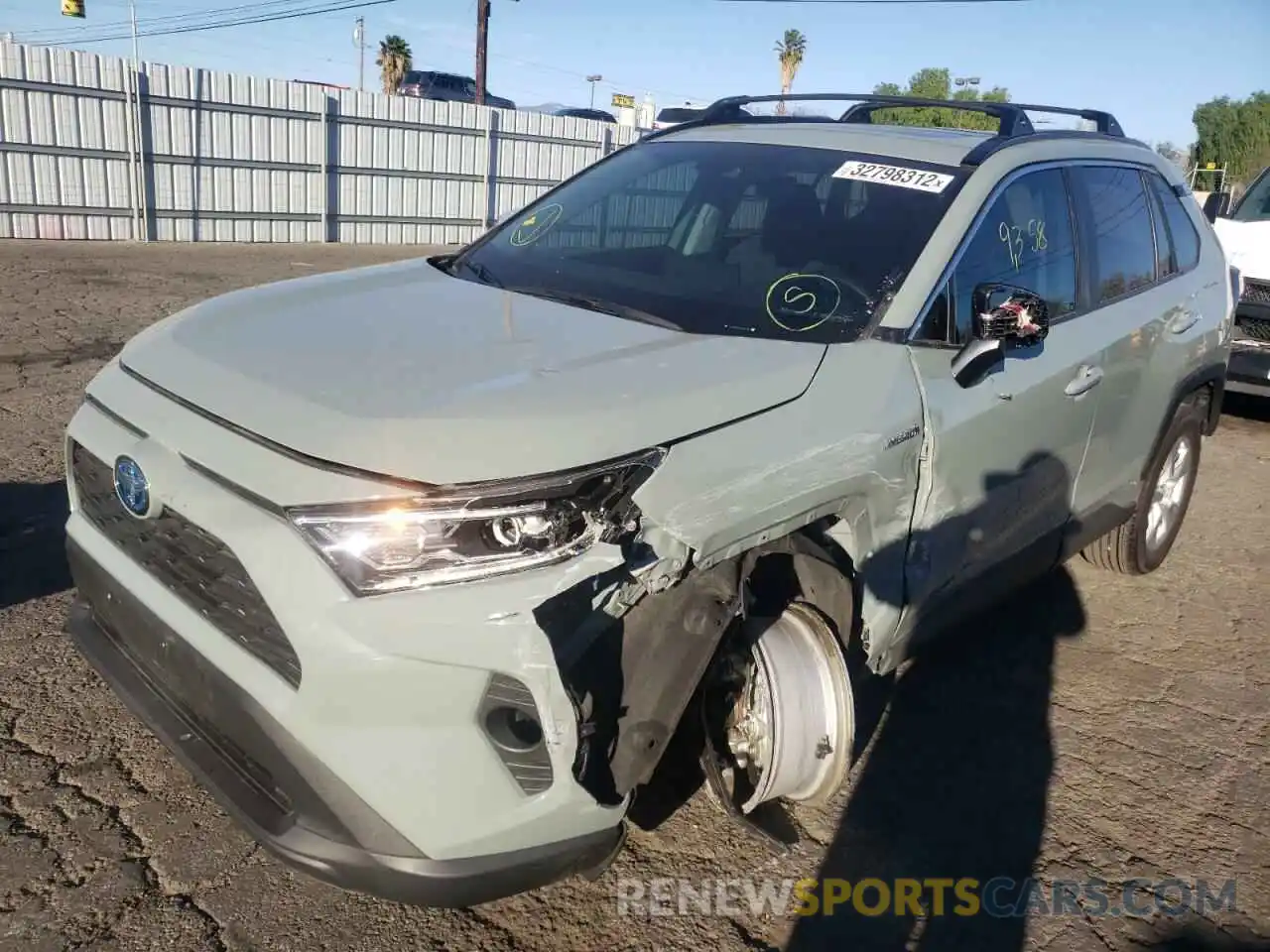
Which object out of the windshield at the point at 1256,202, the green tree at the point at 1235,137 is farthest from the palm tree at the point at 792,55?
the windshield at the point at 1256,202

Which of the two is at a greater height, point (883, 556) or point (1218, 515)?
point (883, 556)

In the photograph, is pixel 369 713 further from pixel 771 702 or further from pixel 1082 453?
pixel 1082 453

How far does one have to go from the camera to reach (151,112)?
1381 cm

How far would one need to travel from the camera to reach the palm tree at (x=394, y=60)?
4188 centimetres

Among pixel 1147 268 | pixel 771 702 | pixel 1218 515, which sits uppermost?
pixel 1147 268

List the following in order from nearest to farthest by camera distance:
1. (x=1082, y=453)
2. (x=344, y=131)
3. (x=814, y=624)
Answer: (x=814, y=624), (x=1082, y=453), (x=344, y=131)

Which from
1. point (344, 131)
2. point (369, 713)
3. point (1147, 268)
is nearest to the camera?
point (369, 713)

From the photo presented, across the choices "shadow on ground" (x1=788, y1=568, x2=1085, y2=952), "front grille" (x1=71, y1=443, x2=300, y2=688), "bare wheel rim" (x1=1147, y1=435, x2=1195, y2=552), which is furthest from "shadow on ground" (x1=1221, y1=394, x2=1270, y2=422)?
"front grille" (x1=71, y1=443, x2=300, y2=688)

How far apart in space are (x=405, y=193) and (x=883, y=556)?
15718mm

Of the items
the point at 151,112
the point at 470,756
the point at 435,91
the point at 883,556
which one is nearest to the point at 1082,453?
the point at 883,556

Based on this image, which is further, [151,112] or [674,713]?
[151,112]
